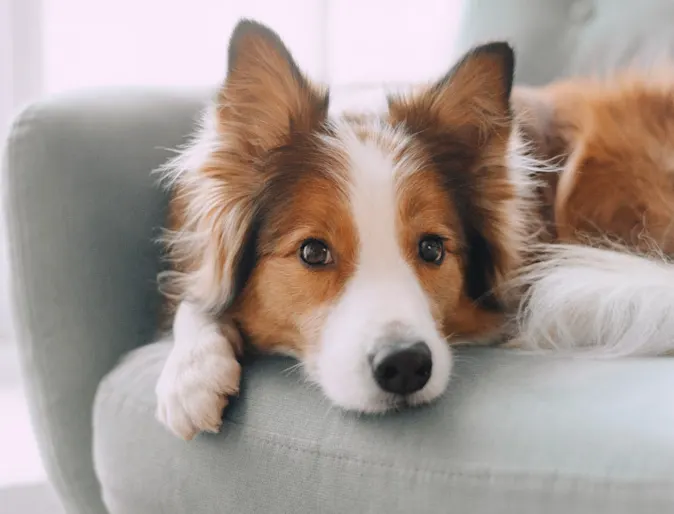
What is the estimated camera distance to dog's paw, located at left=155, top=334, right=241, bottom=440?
1.36m

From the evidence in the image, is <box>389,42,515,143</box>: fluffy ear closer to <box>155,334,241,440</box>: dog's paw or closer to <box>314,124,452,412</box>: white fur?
<box>314,124,452,412</box>: white fur

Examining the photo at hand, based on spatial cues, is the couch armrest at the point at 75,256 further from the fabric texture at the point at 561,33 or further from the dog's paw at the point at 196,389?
the fabric texture at the point at 561,33

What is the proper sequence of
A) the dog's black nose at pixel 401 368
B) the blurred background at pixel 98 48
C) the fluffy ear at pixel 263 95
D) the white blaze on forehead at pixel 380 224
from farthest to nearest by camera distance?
the blurred background at pixel 98 48
the fluffy ear at pixel 263 95
the white blaze on forehead at pixel 380 224
the dog's black nose at pixel 401 368

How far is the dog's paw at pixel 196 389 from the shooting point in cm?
136

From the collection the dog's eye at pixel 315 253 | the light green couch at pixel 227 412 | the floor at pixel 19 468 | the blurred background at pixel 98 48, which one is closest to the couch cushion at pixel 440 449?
the light green couch at pixel 227 412

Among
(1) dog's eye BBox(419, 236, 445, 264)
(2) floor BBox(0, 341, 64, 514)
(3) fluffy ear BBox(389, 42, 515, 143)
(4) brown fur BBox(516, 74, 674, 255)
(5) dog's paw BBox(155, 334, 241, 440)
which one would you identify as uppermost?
(3) fluffy ear BBox(389, 42, 515, 143)

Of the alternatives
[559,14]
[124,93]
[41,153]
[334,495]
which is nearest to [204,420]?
[334,495]

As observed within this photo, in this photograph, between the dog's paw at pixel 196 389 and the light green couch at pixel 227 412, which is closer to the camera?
the light green couch at pixel 227 412

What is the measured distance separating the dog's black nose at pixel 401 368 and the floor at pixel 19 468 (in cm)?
131

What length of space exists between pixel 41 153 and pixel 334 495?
105 centimetres

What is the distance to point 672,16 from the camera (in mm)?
2355

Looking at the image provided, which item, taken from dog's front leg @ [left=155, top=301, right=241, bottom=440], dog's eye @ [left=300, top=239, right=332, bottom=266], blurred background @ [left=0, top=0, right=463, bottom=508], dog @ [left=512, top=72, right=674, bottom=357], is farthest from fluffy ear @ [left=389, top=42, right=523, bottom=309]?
blurred background @ [left=0, top=0, right=463, bottom=508]

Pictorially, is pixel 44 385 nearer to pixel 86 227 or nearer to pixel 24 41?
pixel 86 227

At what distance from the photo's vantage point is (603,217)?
195 cm
